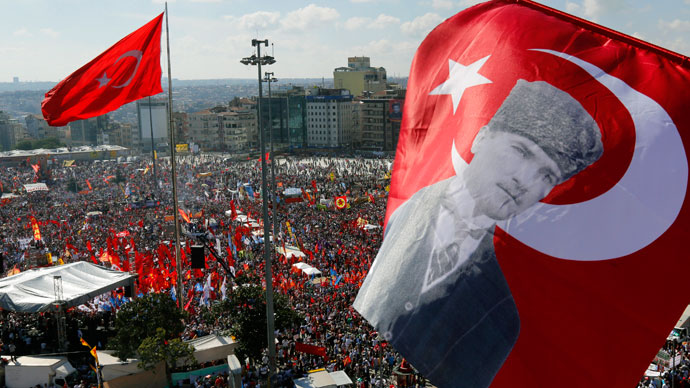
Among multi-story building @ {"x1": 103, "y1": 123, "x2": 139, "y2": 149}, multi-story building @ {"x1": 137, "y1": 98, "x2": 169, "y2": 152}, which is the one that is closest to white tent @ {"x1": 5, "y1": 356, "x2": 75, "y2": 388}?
multi-story building @ {"x1": 137, "y1": 98, "x2": 169, "y2": 152}

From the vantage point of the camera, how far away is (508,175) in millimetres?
5273

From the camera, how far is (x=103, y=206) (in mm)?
48469

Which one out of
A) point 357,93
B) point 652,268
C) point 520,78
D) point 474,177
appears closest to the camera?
point 652,268

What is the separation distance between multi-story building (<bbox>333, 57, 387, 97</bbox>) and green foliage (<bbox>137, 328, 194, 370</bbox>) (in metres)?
139

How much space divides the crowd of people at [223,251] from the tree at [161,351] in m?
1.73

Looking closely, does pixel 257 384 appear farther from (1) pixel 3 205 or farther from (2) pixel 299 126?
(2) pixel 299 126

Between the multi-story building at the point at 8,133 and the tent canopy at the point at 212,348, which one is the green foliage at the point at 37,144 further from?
the tent canopy at the point at 212,348

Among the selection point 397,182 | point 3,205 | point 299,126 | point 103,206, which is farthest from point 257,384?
point 299,126

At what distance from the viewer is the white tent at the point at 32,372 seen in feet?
52.6

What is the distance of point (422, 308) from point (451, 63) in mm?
2872

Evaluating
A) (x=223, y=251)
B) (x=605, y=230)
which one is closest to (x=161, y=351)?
(x=605, y=230)

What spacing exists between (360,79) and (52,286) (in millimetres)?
143869

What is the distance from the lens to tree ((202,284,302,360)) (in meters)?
16.0

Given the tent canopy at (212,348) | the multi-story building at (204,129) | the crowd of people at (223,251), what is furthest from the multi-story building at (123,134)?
the tent canopy at (212,348)
